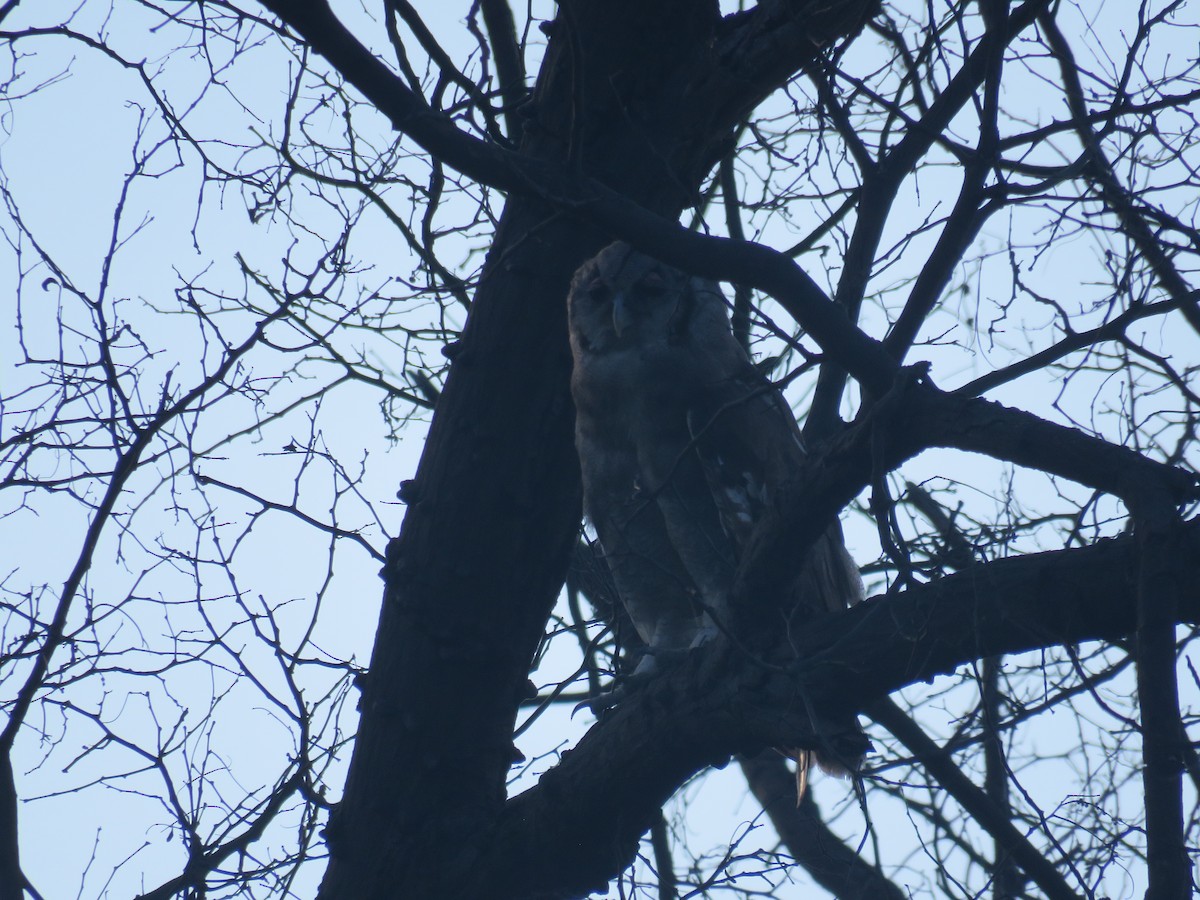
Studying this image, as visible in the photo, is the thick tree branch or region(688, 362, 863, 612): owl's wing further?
region(688, 362, 863, 612): owl's wing

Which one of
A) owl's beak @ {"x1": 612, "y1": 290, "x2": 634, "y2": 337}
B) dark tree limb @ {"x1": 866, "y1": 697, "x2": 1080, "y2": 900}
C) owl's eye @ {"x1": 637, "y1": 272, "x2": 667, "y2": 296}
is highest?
owl's eye @ {"x1": 637, "y1": 272, "x2": 667, "y2": 296}

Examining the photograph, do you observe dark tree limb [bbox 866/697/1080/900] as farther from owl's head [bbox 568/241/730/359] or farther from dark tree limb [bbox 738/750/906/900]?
owl's head [bbox 568/241/730/359]

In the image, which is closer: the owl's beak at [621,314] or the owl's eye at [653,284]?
the owl's beak at [621,314]

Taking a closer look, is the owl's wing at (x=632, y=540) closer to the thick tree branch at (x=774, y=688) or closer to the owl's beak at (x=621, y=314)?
the owl's beak at (x=621, y=314)

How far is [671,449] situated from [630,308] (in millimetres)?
566

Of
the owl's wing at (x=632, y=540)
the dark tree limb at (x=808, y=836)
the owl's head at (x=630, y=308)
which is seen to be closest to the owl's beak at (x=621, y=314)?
the owl's head at (x=630, y=308)

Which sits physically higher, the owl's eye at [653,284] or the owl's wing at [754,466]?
the owl's eye at [653,284]

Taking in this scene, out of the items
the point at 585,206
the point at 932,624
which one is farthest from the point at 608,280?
the point at 932,624

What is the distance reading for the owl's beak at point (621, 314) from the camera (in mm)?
4418

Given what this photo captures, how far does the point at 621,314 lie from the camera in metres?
4.43

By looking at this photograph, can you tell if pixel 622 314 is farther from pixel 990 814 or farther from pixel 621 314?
pixel 990 814

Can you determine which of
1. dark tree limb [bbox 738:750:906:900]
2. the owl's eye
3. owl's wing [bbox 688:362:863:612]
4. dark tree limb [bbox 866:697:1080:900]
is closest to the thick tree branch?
dark tree limb [bbox 866:697:1080:900]

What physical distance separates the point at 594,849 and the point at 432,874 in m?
0.40

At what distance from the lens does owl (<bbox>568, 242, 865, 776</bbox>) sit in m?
4.18
